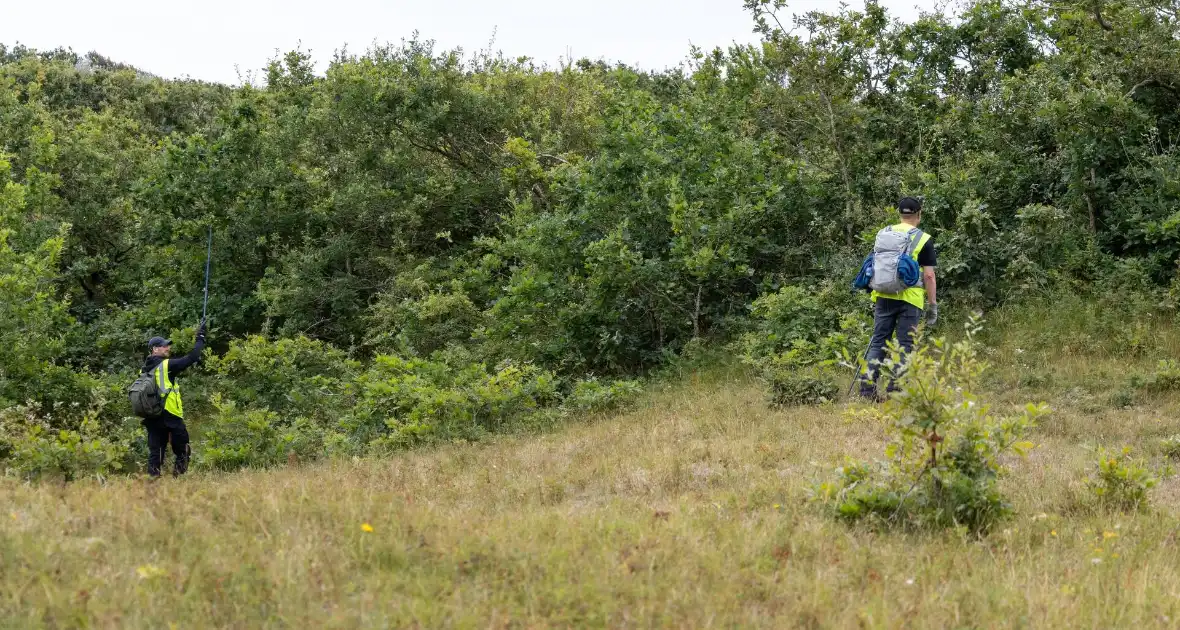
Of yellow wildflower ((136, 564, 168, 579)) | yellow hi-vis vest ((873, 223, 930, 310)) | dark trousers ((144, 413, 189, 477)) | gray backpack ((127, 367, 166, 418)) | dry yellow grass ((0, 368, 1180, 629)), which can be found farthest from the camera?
dark trousers ((144, 413, 189, 477))

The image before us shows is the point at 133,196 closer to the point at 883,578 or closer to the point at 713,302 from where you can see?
the point at 713,302

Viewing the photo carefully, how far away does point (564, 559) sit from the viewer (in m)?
4.50

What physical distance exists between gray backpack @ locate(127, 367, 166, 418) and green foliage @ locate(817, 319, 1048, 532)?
285 inches

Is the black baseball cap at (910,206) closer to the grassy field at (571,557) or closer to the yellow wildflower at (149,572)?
the grassy field at (571,557)

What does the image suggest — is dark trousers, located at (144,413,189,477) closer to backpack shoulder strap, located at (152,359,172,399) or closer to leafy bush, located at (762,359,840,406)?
backpack shoulder strap, located at (152,359,172,399)

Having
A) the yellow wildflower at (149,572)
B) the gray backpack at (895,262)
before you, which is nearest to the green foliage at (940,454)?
the gray backpack at (895,262)

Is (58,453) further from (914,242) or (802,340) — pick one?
(914,242)

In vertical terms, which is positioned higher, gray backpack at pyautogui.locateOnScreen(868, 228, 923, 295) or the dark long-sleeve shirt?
gray backpack at pyautogui.locateOnScreen(868, 228, 923, 295)

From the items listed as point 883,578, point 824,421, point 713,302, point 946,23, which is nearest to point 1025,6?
point 946,23

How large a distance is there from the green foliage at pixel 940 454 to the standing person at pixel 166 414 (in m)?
7.20

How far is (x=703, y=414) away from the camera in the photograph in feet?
33.3

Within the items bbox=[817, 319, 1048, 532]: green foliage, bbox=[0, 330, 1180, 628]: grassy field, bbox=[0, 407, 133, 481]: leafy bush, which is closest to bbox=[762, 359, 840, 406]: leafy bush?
bbox=[0, 330, 1180, 628]: grassy field

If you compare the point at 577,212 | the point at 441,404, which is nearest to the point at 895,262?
the point at 441,404

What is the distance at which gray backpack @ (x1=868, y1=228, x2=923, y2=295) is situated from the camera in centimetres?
892
